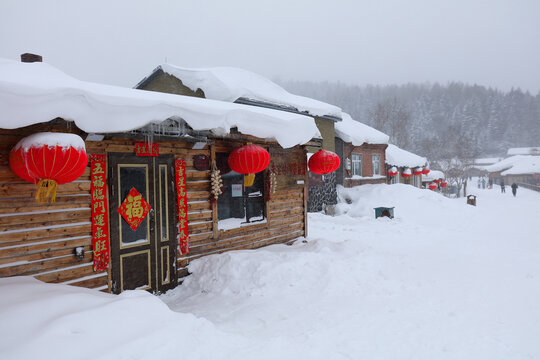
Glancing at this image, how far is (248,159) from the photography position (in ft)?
21.6

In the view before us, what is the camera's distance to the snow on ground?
10.8 ft

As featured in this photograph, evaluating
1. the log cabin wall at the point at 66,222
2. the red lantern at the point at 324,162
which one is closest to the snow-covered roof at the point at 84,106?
the log cabin wall at the point at 66,222

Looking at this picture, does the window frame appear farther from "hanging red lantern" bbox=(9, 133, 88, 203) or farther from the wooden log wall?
"hanging red lantern" bbox=(9, 133, 88, 203)

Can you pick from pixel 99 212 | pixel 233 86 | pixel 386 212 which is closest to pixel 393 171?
pixel 386 212

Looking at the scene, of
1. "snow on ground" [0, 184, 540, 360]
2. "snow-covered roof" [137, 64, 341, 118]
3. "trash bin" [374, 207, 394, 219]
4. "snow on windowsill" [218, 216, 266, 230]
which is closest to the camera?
"snow on ground" [0, 184, 540, 360]

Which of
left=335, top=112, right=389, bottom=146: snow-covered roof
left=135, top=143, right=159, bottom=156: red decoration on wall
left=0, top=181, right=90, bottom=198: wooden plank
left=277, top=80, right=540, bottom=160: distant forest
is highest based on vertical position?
left=277, top=80, right=540, bottom=160: distant forest

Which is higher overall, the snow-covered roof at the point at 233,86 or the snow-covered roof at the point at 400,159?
the snow-covered roof at the point at 233,86

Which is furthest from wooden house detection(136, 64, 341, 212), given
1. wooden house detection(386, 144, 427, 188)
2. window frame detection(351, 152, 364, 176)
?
wooden house detection(386, 144, 427, 188)

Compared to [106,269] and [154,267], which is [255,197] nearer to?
[154,267]

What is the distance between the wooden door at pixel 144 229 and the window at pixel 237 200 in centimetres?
136

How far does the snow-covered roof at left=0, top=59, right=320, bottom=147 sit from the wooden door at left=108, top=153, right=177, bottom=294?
124 centimetres

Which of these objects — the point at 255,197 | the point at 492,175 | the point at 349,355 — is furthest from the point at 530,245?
the point at 492,175

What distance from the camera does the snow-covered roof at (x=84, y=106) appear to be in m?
3.61

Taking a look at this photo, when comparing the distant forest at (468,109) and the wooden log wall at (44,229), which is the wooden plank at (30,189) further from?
the distant forest at (468,109)
